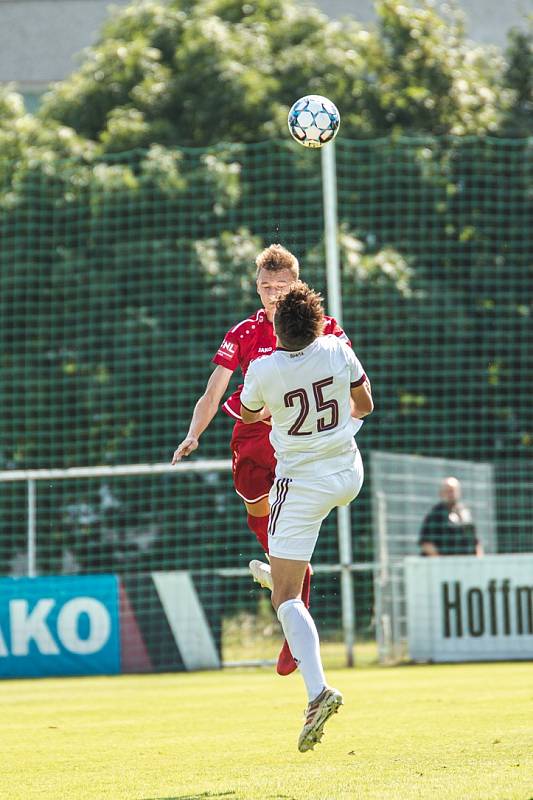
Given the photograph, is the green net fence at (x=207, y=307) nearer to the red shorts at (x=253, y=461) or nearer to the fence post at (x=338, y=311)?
the fence post at (x=338, y=311)

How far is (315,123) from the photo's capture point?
8.81 meters

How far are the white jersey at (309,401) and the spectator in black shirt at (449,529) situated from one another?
822 cm

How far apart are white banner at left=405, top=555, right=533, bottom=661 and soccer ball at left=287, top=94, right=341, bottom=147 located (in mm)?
6548

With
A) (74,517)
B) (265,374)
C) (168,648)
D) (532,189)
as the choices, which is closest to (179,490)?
(74,517)

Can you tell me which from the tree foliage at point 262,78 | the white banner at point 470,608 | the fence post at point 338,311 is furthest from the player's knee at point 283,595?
the tree foliage at point 262,78

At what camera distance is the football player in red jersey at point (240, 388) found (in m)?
7.44

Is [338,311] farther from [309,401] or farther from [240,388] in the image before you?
[309,401]

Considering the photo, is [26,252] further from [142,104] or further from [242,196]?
[142,104]

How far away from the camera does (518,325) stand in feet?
60.6

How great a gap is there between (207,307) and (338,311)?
343cm

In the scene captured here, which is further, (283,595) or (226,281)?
(226,281)

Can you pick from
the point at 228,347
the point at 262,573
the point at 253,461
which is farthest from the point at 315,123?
the point at 262,573

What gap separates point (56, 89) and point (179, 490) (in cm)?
852

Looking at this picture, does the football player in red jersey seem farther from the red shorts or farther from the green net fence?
the green net fence
